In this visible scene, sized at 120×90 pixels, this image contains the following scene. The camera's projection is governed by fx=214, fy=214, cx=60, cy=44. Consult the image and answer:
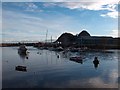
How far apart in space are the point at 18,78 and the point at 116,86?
8396mm

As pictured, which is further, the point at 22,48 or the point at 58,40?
the point at 58,40

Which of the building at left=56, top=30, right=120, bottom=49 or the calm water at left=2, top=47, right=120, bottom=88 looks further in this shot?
the building at left=56, top=30, right=120, bottom=49

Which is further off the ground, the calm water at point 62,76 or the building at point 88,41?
the building at point 88,41

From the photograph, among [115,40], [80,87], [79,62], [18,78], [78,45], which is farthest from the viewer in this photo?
[115,40]

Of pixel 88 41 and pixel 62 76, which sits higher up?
pixel 88 41

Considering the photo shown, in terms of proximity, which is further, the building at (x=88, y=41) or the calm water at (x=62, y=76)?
the building at (x=88, y=41)

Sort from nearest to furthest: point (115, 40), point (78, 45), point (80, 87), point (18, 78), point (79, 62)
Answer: point (80, 87) → point (18, 78) → point (79, 62) → point (78, 45) → point (115, 40)

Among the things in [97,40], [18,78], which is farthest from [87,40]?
[18,78]

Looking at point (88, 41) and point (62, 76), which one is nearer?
point (62, 76)

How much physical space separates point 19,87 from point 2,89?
4.12 feet

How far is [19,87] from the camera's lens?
15414 mm

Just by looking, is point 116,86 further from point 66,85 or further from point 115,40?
point 115,40

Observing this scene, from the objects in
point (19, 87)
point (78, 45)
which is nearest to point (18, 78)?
point (19, 87)

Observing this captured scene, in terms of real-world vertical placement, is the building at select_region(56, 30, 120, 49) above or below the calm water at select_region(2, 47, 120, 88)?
above
